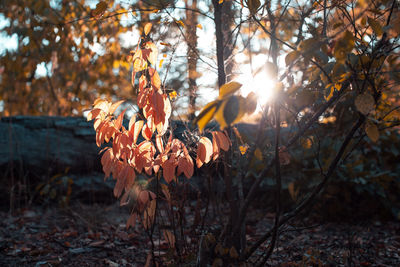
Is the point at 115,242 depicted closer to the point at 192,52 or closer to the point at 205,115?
the point at 192,52

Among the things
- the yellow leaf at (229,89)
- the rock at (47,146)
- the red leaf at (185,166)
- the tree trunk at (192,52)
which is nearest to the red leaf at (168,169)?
the red leaf at (185,166)

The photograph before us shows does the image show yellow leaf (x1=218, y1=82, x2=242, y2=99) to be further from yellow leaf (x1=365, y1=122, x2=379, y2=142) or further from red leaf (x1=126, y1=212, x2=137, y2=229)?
red leaf (x1=126, y1=212, x2=137, y2=229)

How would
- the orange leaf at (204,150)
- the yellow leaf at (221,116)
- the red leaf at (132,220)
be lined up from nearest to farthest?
1. the yellow leaf at (221,116)
2. the orange leaf at (204,150)
3. the red leaf at (132,220)

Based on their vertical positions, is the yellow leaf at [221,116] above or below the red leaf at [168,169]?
above

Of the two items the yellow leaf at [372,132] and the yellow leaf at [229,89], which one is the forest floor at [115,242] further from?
the yellow leaf at [229,89]

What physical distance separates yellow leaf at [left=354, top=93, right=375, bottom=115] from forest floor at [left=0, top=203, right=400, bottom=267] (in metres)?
0.78

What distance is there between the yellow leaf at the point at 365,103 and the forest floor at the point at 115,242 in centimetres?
78

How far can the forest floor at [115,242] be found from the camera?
1908 millimetres

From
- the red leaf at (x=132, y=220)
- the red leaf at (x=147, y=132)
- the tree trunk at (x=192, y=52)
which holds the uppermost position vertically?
the tree trunk at (x=192, y=52)

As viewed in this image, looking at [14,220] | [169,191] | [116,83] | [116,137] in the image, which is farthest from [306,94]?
[116,83]

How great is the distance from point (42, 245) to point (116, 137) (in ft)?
4.55

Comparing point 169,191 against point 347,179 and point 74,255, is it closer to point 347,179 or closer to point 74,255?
point 74,255

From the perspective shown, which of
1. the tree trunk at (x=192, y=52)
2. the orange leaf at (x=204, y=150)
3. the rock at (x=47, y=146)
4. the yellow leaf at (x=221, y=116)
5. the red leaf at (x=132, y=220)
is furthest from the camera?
the rock at (x=47, y=146)

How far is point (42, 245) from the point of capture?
85.4 inches
